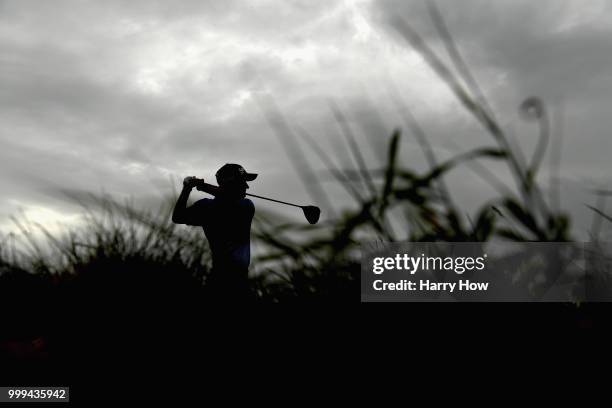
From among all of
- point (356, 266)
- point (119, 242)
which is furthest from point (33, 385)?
point (356, 266)

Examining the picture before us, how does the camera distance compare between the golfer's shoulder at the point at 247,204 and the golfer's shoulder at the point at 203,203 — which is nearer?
the golfer's shoulder at the point at 203,203

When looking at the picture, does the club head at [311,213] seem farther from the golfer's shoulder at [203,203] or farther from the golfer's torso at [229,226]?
the golfer's shoulder at [203,203]

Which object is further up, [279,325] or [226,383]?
[279,325]

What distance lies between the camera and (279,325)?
1.81 meters

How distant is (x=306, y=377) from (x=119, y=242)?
187 cm

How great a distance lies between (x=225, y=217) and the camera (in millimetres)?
4012

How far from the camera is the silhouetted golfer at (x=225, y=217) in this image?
3.46 m

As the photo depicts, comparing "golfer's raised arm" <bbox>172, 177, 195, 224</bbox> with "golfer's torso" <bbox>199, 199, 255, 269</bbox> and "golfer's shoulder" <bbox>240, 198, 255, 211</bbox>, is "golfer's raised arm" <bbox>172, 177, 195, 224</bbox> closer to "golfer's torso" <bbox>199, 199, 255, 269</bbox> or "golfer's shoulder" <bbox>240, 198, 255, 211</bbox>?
"golfer's torso" <bbox>199, 199, 255, 269</bbox>

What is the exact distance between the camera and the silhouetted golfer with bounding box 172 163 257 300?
346 cm

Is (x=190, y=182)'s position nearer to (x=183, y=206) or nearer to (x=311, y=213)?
(x=183, y=206)

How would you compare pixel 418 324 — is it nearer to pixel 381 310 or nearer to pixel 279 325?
pixel 381 310

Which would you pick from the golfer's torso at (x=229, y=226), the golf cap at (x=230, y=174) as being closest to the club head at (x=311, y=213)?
the golfer's torso at (x=229, y=226)

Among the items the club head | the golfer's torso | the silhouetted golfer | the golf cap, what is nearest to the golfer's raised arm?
the silhouetted golfer

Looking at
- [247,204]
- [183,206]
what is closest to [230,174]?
[247,204]
